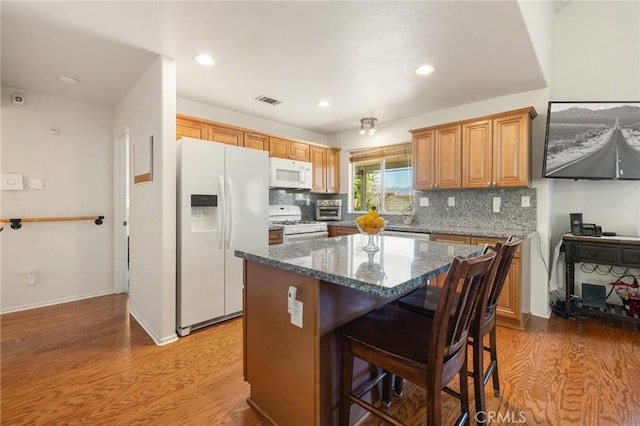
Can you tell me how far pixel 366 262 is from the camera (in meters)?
1.44

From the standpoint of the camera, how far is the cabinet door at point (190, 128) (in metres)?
3.17

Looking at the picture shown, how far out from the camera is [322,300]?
4.37 feet

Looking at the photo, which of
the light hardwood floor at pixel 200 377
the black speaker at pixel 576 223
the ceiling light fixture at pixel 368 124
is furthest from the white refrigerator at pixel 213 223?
the black speaker at pixel 576 223

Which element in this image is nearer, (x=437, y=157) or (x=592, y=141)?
(x=592, y=141)

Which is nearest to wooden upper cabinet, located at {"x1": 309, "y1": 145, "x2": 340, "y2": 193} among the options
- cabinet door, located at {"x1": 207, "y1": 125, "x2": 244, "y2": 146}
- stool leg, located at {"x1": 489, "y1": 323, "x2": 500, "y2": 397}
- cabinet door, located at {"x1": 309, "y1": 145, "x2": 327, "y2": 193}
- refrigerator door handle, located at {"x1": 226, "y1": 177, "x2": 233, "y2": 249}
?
cabinet door, located at {"x1": 309, "y1": 145, "x2": 327, "y2": 193}

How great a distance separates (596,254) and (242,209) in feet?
11.5

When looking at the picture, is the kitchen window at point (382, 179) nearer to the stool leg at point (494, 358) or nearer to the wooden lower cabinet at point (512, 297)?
the wooden lower cabinet at point (512, 297)

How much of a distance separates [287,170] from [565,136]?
3207 millimetres

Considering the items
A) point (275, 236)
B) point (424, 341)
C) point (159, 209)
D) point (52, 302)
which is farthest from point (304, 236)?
point (52, 302)

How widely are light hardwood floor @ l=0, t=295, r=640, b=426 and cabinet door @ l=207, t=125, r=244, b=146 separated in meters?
2.10

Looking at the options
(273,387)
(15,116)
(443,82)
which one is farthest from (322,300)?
(15,116)

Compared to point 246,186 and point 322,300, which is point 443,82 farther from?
point 322,300

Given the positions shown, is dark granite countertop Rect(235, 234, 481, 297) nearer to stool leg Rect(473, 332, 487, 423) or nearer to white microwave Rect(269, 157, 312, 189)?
stool leg Rect(473, 332, 487, 423)

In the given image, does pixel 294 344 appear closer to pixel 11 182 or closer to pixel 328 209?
pixel 328 209
